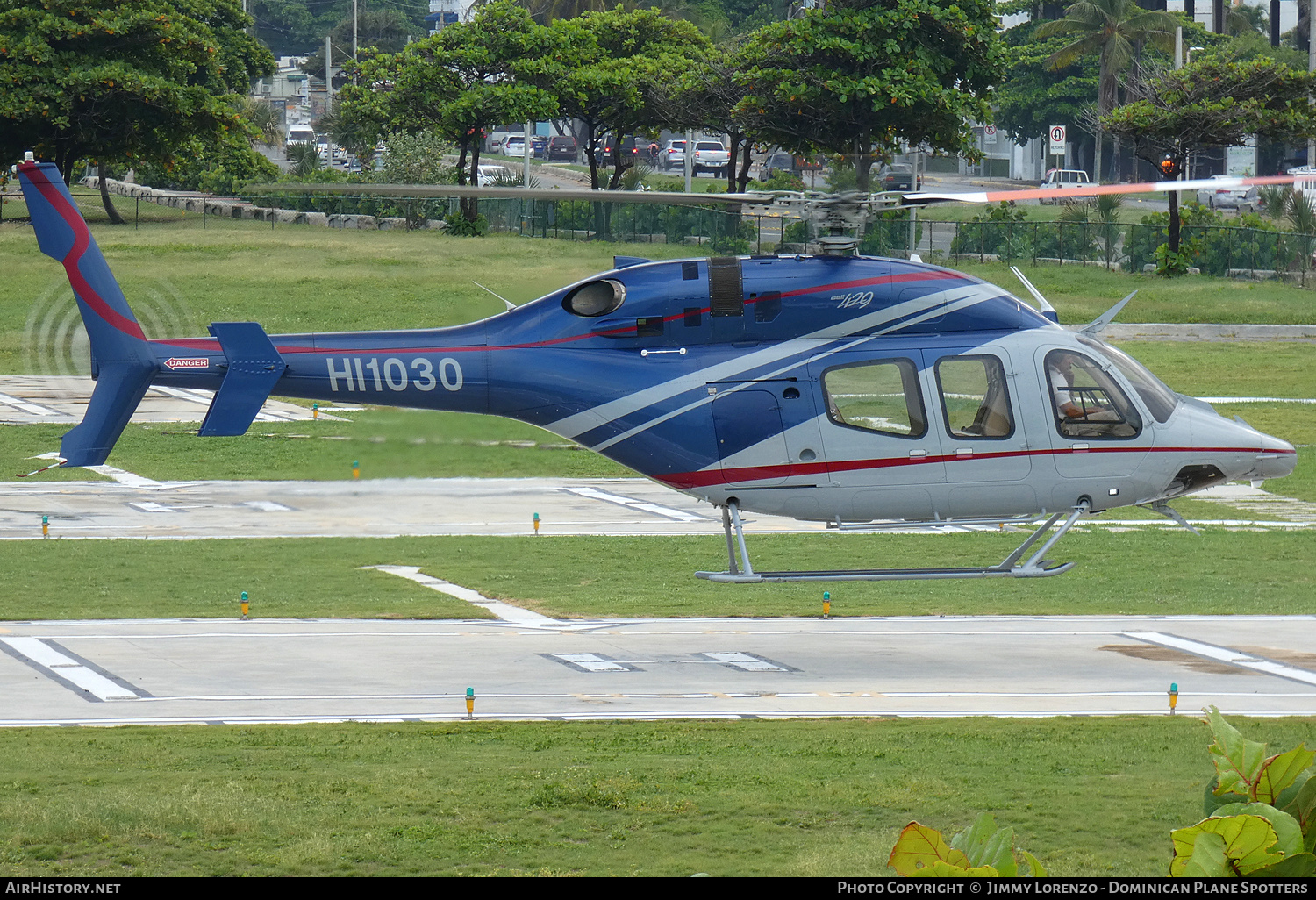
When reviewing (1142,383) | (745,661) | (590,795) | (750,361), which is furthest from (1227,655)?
(590,795)

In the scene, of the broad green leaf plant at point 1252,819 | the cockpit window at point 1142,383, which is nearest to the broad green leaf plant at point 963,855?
the broad green leaf plant at point 1252,819

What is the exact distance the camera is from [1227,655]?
23.1 metres

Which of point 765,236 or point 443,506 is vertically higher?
point 765,236

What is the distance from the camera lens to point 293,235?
211ft

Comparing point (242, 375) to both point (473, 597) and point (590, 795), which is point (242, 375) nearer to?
point (590, 795)

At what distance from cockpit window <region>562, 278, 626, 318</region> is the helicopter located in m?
0.02

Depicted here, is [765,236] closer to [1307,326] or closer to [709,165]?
[1307,326]

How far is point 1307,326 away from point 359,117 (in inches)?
1698

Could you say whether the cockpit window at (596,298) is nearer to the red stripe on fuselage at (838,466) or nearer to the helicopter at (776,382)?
the helicopter at (776,382)

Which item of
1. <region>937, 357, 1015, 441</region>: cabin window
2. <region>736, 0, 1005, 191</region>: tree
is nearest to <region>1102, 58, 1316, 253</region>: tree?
<region>736, 0, 1005, 191</region>: tree

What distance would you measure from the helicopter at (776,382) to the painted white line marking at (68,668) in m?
3.61

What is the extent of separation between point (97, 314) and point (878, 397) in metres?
10.2

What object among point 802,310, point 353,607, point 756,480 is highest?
point 802,310

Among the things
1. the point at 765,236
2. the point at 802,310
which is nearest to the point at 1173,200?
the point at 765,236
